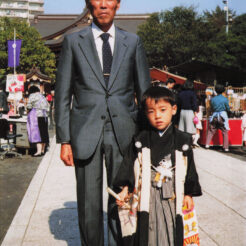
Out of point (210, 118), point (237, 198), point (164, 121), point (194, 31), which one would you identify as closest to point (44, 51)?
point (194, 31)

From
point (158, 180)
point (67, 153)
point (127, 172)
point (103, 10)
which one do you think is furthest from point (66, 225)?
point (103, 10)

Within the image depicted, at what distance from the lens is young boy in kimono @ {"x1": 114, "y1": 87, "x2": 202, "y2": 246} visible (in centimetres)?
231

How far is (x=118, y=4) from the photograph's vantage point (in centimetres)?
260

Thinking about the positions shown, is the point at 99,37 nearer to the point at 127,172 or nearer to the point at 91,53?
the point at 91,53

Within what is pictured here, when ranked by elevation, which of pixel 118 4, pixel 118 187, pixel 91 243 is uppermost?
pixel 118 4

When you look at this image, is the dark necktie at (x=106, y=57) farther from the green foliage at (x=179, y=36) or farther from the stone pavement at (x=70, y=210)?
the green foliage at (x=179, y=36)

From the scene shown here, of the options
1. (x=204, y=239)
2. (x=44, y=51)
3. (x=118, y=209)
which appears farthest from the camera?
(x=44, y=51)

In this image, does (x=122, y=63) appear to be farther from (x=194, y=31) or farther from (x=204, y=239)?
(x=194, y=31)

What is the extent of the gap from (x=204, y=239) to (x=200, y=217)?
64 cm

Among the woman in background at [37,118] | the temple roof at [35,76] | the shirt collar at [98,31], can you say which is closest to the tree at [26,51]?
the temple roof at [35,76]

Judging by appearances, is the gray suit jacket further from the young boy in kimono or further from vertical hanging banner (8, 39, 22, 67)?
vertical hanging banner (8, 39, 22, 67)

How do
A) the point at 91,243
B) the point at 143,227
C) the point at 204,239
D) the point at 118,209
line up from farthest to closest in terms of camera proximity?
the point at 204,239 < the point at 91,243 < the point at 118,209 < the point at 143,227

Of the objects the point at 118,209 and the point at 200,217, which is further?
the point at 200,217

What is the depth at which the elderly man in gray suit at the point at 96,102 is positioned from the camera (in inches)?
99.9
